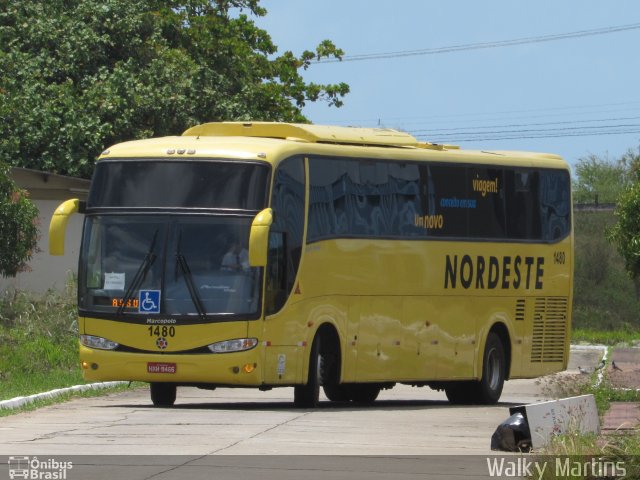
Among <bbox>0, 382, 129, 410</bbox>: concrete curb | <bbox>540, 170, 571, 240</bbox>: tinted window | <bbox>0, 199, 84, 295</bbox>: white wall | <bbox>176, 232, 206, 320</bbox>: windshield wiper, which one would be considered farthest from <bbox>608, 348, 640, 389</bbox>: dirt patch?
<bbox>0, 199, 84, 295</bbox>: white wall

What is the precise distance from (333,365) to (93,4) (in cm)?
2520

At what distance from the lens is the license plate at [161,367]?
19781 mm

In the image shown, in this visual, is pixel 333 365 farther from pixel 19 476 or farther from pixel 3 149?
pixel 3 149

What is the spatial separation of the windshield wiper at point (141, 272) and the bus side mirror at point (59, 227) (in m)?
1.13

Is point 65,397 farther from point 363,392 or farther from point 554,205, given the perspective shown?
point 554,205

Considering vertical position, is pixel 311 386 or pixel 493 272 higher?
pixel 493 272

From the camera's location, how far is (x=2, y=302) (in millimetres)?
31625

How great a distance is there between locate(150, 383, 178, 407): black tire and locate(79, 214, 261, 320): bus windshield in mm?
1648

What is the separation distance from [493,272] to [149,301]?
659 centimetres

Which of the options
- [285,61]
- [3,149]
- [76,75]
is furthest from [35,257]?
[285,61]

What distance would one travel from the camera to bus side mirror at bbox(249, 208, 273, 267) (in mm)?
19031

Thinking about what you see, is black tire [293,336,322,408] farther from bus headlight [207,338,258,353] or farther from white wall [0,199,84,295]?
white wall [0,199,84,295]

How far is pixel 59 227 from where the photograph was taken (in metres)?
20.4
